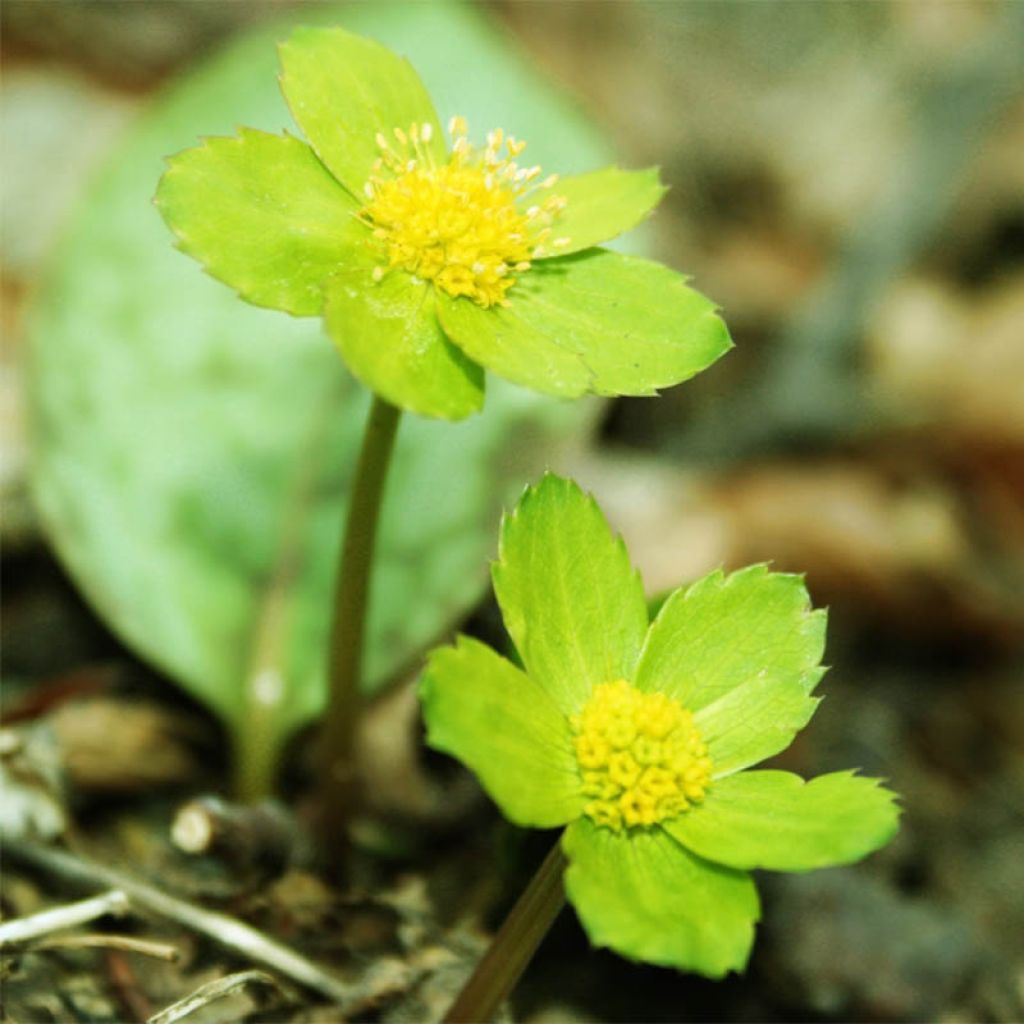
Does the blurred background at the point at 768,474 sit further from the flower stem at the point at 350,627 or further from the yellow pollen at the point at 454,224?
the yellow pollen at the point at 454,224

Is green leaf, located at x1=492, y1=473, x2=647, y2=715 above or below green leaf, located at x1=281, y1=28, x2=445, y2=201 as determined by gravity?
below

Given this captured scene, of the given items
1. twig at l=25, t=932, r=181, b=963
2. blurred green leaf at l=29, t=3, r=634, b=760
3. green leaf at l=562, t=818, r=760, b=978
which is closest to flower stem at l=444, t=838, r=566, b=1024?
green leaf at l=562, t=818, r=760, b=978

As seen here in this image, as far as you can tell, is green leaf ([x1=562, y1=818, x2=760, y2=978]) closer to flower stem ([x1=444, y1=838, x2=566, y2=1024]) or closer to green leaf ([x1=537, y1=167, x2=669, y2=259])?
flower stem ([x1=444, y1=838, x2=566, y2=1024])

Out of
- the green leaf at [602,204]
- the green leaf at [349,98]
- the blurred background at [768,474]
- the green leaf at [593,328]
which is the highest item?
the green leaf at [349,98]

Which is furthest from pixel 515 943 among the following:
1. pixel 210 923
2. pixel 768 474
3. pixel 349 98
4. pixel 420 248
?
pixel 768 474

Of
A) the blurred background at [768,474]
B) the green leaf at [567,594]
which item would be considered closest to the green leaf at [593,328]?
the green leaf at [567,594]

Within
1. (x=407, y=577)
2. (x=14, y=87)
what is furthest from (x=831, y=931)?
(x=14, y=87)
